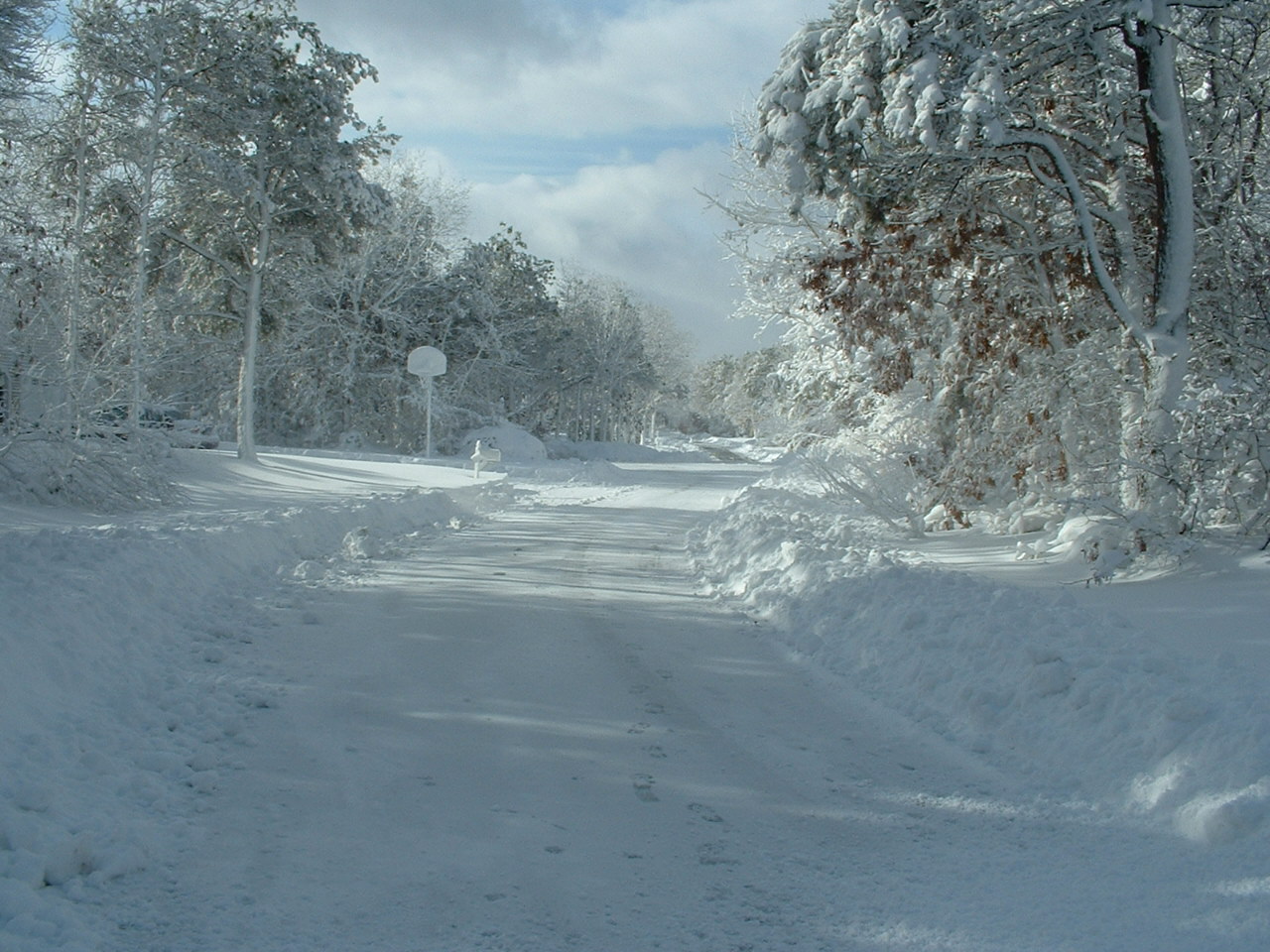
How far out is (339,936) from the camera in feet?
10.5

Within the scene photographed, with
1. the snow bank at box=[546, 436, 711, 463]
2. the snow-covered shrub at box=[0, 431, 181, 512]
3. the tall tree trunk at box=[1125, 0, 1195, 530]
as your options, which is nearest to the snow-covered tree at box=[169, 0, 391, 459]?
the snow-covered shrub at box=[0, 431, 181, 512]

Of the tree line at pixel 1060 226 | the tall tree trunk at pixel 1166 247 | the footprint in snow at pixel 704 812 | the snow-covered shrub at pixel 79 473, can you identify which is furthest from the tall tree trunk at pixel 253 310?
the footprint in snow at pixel 704 812

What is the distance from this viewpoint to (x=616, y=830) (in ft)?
13.4

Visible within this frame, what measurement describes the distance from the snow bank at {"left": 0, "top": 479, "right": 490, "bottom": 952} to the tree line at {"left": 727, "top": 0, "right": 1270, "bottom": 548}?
22.9 ft

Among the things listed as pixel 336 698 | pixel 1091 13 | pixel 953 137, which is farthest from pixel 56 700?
pixel 1091 13

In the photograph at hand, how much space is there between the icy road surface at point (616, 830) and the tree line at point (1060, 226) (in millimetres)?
4920

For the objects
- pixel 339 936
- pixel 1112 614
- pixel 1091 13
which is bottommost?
pixel 339 936

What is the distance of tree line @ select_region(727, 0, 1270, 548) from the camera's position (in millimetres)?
8711

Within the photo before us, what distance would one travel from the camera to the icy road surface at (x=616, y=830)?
10.9 feet

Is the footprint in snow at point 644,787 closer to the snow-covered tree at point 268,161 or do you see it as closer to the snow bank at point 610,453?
the snow-covered tree at point 268,161

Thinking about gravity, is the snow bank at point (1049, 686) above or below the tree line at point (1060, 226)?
below

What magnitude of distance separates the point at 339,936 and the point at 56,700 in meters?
2.85

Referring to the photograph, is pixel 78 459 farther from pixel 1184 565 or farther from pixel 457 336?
pixel 457 336

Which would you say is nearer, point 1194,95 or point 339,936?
point 339,936
